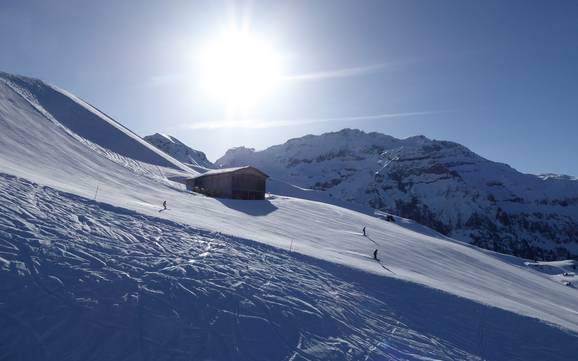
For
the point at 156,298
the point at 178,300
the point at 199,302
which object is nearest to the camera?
the point at 156,298

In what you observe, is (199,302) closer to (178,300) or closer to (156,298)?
(178,300)

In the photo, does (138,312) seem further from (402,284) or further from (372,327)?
(402,284)

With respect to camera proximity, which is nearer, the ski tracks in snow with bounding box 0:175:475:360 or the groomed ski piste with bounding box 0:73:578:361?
the ski tracks in snow with bounding box 0:175:475:360

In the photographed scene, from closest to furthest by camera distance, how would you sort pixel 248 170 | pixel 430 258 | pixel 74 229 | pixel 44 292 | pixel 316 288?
1. pixel 44 292
2. pixel 74 229
3. pixel 316 288
4. pixel 430 258
5. pixel 248 170

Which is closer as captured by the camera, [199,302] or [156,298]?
[156,298]

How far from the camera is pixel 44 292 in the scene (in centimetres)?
730

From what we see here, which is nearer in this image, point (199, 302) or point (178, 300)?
point (178, 300)

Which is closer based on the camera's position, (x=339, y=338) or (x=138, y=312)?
(x=138, y=312)

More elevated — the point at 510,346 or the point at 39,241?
the point at 39,241

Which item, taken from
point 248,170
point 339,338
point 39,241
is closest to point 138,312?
point 39,241

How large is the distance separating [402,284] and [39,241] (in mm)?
11783

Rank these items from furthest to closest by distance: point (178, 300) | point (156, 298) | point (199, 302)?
point (199, 302) < point (178, 300) < point (156, 298)

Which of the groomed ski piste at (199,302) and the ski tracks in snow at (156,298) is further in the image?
the groomed ski piste at (199,302)

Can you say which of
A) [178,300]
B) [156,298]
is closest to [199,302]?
[178,300]
